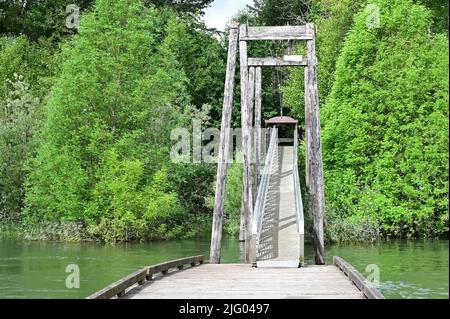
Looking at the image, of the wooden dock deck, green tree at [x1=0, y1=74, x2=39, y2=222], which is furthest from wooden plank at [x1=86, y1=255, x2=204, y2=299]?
green tree at [x1=0, y1=74, x2=39, y2=222]

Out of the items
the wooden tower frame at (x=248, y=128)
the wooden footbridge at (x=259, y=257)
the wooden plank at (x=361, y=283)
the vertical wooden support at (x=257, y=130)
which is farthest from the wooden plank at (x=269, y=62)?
the wooden plank at (x=361, y=283)

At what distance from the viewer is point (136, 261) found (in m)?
26.2

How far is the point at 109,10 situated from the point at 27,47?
17.7 m

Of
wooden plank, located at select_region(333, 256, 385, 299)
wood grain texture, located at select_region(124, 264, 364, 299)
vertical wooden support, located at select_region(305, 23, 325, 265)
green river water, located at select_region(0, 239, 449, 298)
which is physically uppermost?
vertical wooden support, located at select_region(305, 23, 325, 265)

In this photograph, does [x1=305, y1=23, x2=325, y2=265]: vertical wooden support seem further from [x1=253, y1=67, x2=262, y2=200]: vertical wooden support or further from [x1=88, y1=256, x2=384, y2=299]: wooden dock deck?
[x1=253, y1=67, x2=262, y2=200]: vertical wooden support

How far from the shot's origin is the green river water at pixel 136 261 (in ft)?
64.2

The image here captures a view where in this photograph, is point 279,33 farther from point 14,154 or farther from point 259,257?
point 14,154

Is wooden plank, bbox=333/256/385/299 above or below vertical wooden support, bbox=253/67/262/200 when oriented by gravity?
below

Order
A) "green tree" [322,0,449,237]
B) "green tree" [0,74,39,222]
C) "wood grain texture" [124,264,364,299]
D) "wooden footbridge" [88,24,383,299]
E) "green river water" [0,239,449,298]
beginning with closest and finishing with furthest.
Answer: "wood grain texture" [124,264,364,299]
"wooden footbridge" [88,24,383,299]
"green river water" [0,239,449,298]
"green tree" [322,0,449,237]
"green tree" [0,74,39,222]

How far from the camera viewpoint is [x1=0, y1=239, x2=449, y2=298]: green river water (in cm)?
1958

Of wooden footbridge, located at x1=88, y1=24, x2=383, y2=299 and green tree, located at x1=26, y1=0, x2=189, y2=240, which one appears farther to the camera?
green tree, located at x1=26, y1=0, x2=189, y2=240

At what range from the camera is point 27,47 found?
50719 millimetres

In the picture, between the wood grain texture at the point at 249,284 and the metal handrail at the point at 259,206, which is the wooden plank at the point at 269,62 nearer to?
the metal handrail at the point at 259,206
